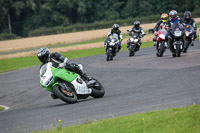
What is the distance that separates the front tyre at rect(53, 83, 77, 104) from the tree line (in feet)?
237

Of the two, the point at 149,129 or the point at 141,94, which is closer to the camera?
the point at 149,129

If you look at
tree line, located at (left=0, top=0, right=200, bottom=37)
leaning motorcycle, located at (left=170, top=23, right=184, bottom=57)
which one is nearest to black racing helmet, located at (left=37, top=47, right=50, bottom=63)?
leaning motorcycle, located at (left=170, top=23, right=184, bottom=57)

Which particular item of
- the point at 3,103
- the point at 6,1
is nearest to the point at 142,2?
the point at 6,1

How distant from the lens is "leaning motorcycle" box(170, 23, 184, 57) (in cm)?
1770

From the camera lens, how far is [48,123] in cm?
804

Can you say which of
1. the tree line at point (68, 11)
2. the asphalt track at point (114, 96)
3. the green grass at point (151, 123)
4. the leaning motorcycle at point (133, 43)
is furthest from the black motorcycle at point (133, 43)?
the tree line at point (68, 11)

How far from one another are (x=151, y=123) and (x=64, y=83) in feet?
13.5

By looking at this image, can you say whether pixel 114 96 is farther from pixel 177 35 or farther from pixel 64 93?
pixel 177 35

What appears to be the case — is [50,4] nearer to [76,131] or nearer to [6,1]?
[6,1]

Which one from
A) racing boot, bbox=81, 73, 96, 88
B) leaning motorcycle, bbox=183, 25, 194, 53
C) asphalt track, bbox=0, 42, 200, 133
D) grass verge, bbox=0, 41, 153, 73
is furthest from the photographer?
grass verge, bbox=0, 41, 153, 73

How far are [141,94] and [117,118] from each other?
9.92ft

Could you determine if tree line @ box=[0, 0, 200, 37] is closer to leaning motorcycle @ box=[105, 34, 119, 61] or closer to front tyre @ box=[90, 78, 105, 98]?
leaning motorcycle @ box=[105, 34, 119, 61]

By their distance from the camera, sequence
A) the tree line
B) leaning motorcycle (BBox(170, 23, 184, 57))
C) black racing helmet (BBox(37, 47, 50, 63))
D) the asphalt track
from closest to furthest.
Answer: the asphalt track → black racing helmet (BBox(37, 47, 50, 63)) → leaning motorcycle (BBox(170, 23, 184, 57)) → the tree line

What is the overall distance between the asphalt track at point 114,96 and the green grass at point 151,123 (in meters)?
0.70
